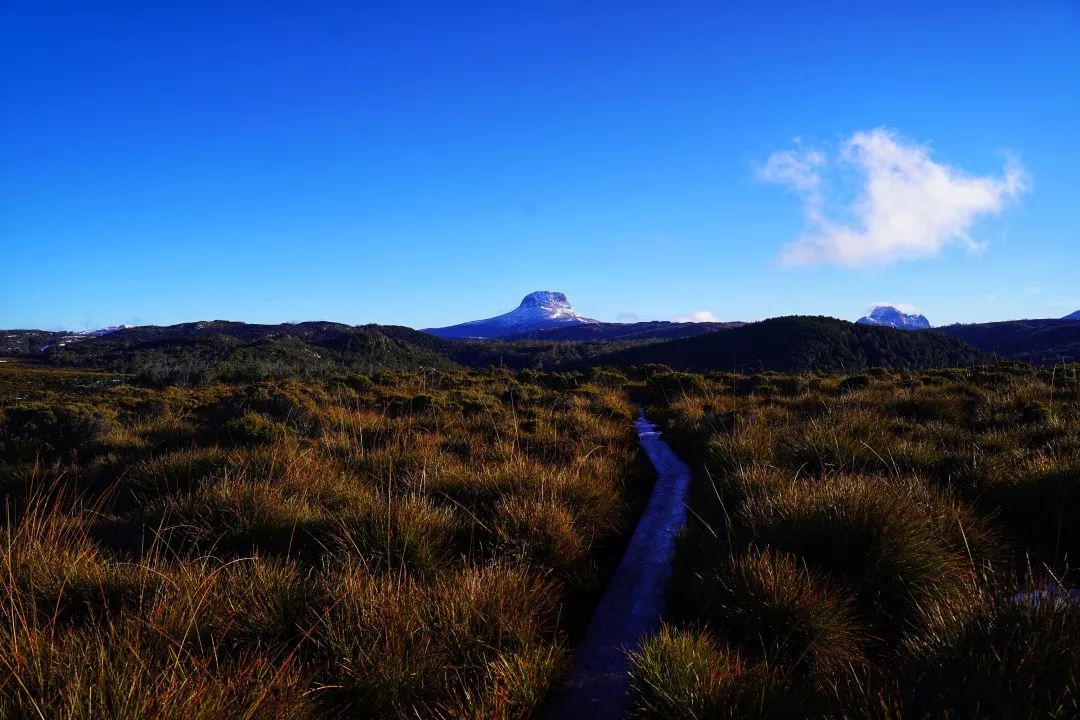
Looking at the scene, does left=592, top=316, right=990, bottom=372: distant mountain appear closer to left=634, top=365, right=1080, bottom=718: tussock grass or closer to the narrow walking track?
left=634, top=365, right=1080, bottom=718: tussock grass

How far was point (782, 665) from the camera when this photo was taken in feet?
9.38

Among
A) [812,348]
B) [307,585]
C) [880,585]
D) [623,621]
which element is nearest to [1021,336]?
[812,348]

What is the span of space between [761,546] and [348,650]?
120 inches

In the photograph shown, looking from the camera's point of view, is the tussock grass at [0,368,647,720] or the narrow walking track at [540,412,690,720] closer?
the tussock grass at [0,368,647,720]

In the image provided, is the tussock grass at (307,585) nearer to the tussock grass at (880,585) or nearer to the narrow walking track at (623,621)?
the narrow walking track at (623,621)

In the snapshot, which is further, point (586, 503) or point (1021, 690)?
point (586, 503)

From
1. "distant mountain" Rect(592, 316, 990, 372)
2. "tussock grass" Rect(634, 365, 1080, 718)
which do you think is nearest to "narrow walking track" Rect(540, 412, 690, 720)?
"tussock grass" Rect(634, 365, 1080, 718)

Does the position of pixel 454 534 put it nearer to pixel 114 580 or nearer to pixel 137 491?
pixel 114 580

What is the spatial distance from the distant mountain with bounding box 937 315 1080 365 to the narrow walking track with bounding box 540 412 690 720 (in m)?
122

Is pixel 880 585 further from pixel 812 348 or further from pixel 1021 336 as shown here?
pixel 1021 336

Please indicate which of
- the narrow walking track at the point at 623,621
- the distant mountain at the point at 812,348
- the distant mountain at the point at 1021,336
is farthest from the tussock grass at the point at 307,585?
the distant mountain at the point at 1021,336

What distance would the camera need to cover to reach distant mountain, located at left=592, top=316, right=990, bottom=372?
77188 mm

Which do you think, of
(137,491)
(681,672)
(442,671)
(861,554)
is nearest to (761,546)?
(861,554)

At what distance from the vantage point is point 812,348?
8231cm
